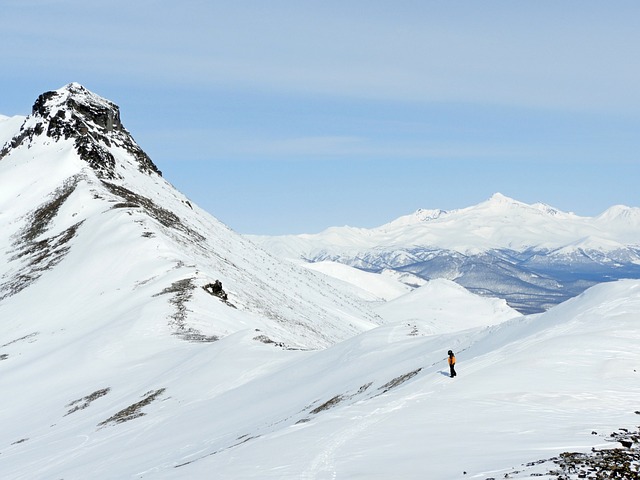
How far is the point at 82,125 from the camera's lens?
14962 cm

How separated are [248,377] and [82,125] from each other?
407ft

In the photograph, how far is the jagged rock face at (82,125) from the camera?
141250 millimetres

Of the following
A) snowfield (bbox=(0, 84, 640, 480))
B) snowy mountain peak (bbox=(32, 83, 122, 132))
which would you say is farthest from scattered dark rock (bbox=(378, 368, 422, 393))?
snowy mountain peak (bbox=(32, 83, 122, 132))

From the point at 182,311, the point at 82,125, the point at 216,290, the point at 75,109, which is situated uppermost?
the point at 75,109

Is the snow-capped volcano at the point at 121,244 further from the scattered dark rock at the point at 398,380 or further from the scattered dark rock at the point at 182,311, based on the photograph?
the scattered dark rock at the point at 398,380

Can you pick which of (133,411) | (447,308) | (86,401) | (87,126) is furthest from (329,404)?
Answer: (447,308)

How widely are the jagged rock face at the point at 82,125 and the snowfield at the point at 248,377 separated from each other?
3635cm

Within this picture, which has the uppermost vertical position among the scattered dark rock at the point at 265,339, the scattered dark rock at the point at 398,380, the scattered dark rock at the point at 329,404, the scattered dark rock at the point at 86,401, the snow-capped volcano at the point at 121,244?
the snow-capped volcano at the point at 121,244

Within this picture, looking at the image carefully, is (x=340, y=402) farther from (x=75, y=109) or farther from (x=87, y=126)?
(x=75, y=109)

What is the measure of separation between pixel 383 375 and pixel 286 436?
11.2 metres

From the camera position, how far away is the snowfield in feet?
59.2

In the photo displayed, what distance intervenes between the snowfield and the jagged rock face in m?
36.3

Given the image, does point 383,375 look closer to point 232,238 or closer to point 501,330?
point 501,330

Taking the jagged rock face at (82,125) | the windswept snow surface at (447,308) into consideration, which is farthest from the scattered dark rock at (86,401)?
the windswept snow surface at (447,308)
